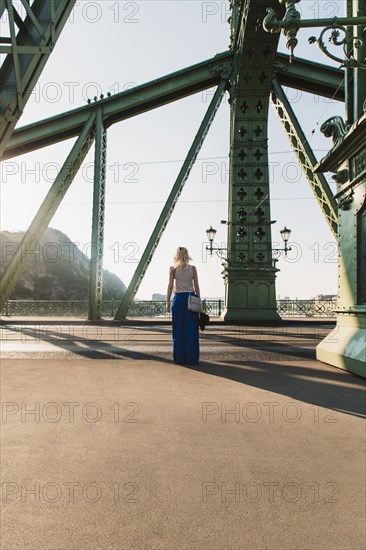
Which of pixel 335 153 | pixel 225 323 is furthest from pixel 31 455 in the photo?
pixel 225 323

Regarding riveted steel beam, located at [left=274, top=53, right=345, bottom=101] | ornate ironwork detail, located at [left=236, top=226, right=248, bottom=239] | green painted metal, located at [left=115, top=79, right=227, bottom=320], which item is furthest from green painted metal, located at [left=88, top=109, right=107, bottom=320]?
riveted steel beam, located at [left=274, top=53, right=345, bottom=101]

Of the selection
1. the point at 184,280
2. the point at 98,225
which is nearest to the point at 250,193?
the point at 98,225

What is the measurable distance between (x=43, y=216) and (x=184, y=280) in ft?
42.2

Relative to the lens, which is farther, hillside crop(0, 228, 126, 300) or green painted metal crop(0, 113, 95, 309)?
hillside crop(0, 228, 126, 300)

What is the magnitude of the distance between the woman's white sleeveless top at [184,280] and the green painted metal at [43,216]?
490 inches

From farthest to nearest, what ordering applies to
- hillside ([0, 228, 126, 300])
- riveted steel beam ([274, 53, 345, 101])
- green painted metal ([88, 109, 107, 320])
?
hillside ([0, 228, 126, 300]) → riveted steel beam ([274, 53, 345, 101]) → green painted metal ([88, 109, 107, 320])

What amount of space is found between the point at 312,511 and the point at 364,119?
11.7 feet

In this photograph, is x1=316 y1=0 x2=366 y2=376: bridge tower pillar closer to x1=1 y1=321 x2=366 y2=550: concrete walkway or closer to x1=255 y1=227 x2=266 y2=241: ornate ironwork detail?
x1=1 y1=321 x2=366 y2=550: concrete walkway

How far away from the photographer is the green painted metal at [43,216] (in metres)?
15.6

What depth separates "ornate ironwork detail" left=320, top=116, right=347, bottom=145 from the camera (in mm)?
4738

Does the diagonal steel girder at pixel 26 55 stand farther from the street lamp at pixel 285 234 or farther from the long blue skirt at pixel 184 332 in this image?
the street lamp at pixel 285 234

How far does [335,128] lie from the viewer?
4.87 m

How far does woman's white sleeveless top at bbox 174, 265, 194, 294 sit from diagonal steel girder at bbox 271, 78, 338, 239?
11.1m

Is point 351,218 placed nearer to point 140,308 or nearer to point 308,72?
point 308,72
